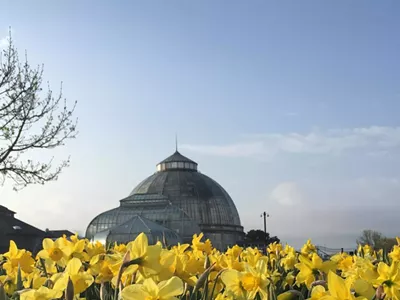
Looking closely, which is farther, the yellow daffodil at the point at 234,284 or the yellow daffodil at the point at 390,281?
the yellow daffodil at the point at 234,284

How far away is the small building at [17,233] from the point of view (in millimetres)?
44859

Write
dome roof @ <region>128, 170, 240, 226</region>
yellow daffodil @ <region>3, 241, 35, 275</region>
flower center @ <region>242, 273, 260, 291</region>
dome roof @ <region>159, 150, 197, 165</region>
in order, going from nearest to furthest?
flower center @ <region>242, 273, 260, 291</region> → yellow daffodil @ <region>3, 241, 35, 275</region> → dome roof @ <region>128, 170, 240, 226</region> → dome roof @ <region>159, 150, 197, 165</region>

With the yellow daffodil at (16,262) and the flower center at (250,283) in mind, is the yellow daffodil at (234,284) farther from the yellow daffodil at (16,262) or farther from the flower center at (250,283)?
the yellow daffodil at (16,262)

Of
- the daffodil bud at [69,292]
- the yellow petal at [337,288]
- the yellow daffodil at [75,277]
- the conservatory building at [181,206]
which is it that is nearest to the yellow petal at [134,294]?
the daffodil bud at [69,292]

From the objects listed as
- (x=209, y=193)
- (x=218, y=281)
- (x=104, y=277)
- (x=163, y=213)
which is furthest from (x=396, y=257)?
(x=209, y=193)

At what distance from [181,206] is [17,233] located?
63.7ft

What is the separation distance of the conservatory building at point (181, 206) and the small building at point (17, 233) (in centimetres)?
475

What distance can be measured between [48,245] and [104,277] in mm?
382

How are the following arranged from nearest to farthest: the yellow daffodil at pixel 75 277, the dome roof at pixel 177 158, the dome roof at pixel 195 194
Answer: the yellow daffodil at pixel 75 277
the dome roof at pixel 195 194
the dome roof at pixel 177 158

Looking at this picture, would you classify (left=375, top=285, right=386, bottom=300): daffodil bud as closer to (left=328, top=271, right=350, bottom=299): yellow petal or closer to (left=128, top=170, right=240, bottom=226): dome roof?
(left=328, top=271, right=350, bottom=299): yellow petal

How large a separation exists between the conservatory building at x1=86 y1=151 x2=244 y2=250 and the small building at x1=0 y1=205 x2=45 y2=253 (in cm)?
475

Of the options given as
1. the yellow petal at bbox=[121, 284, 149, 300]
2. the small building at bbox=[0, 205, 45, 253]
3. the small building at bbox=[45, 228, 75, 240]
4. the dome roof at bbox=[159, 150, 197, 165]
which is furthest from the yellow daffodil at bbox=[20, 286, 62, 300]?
the dome roof at bbox=[159, 150, 197, 165]

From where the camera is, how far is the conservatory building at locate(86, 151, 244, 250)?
1866 inches

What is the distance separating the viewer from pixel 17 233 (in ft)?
147
